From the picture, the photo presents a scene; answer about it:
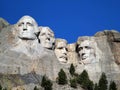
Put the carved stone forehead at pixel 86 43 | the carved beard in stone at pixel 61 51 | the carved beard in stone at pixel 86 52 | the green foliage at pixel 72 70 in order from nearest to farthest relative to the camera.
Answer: the green foliage at pixel 72 70
the carved beard in stone at pixel 86 52
the carved beard in stone at pixel 61 51
the carved stone forehead at pixel 86 43

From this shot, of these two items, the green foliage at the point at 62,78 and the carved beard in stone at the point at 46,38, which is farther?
the carved beard in stone at the point at 46,38

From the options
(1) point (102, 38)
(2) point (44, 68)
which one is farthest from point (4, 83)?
(1) point (102, 38)

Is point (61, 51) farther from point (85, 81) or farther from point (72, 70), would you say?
point (85, 81)

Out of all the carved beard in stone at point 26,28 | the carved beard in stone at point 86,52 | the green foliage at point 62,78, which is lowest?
the green foliage at point 62,78

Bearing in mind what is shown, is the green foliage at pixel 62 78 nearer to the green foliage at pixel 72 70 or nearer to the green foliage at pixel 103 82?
the green foliage at pixel 72 70

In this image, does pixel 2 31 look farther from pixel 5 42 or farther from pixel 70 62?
pixel 70 62

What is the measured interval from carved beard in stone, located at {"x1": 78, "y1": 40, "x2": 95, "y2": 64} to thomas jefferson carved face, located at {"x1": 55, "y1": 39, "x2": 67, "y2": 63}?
4.19 ft

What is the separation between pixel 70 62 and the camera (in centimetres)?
6084

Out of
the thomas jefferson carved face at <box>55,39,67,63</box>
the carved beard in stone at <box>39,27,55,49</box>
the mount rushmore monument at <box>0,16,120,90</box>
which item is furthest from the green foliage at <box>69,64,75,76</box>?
the carved beard in stone at <box>39,27,55,49</box>

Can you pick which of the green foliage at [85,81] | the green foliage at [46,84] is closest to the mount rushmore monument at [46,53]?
the green foliage at [46,84]

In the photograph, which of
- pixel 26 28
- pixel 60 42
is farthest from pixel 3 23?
pixel 60 42

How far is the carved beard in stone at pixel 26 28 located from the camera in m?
57.8

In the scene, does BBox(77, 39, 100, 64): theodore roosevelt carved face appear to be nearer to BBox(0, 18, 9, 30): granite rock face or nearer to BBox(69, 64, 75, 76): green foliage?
BBox(69, 64, 75, 76): green foliage

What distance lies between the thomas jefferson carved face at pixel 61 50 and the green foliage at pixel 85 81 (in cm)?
358
